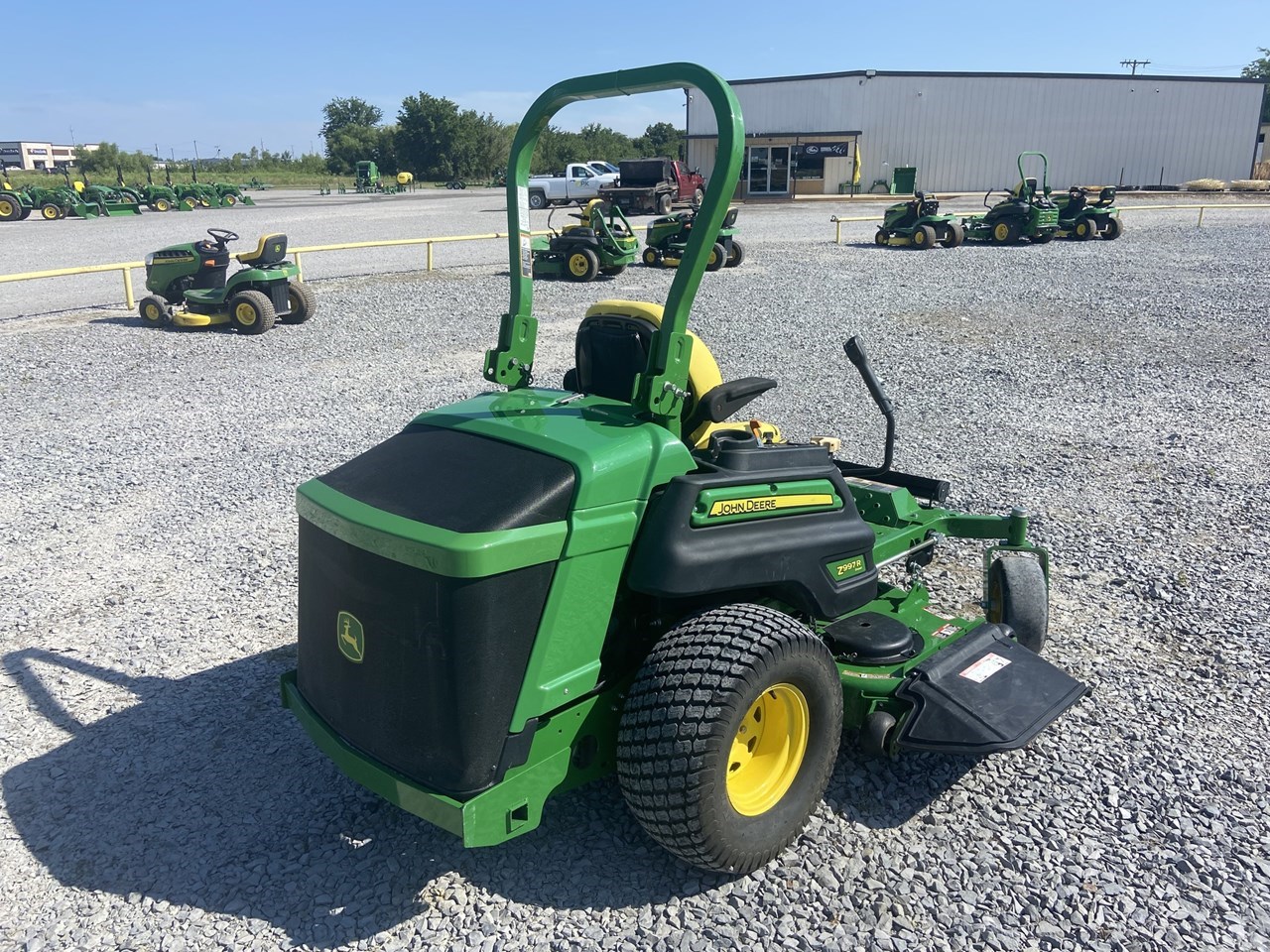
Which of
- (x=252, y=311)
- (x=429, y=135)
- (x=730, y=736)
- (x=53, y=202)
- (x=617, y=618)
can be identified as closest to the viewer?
(x=730, y=736)

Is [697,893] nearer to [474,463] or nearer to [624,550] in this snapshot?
[624,550]

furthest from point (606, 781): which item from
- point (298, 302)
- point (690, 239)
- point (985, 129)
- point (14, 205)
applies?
point (985, 129)

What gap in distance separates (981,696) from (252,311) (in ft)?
34.0

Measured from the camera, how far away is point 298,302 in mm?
11773

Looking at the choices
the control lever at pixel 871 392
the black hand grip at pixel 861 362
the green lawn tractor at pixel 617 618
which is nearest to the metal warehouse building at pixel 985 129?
the control lever at pixel 871 392

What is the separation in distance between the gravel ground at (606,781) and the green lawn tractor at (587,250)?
5920 millimetres

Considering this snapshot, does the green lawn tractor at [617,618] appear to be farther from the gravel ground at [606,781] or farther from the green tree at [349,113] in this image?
the green tree at [349,113]

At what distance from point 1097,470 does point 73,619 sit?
6273 millimetres

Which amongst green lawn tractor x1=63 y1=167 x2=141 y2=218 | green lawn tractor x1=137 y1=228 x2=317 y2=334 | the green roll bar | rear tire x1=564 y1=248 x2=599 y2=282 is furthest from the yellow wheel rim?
green lawn tractor x1=63 y1=167 x2=141 y2=218

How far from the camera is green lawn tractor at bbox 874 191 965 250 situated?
1891 cm

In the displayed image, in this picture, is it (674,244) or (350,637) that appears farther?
(674,244)

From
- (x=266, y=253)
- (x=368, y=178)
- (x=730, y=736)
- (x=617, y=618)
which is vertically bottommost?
(x=730, y=736)

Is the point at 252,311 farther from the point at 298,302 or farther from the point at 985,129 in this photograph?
the point at 985,129

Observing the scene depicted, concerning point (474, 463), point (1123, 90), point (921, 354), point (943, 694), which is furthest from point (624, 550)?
point (1123, 90)
